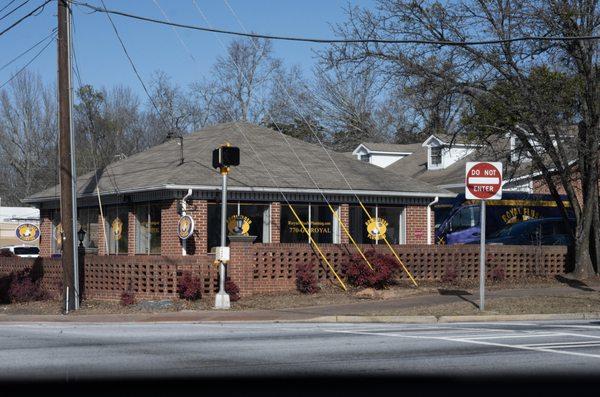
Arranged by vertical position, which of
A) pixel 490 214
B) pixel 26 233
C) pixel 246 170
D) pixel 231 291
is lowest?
pixel 231 291

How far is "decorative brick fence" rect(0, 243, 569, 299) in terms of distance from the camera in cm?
2336

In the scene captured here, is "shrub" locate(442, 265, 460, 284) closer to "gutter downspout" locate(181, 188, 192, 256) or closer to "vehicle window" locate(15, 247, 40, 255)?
"gutter downspout" locate(181, 188, 192, 256)

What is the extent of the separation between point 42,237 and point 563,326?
22965 millimetres

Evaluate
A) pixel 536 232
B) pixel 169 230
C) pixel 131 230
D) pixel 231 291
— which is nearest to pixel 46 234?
pixel 131 230

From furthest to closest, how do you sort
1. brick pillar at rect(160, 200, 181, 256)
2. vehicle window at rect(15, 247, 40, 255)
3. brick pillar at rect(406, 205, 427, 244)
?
1. vehicle window at rect(15, 247, 40, 255)
2. brick pillar at rect(406, 205, 427, 244)
3. brick pillar at rect(160, 200, 181, 256)

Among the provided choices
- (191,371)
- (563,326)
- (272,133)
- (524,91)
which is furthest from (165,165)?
(191,371)

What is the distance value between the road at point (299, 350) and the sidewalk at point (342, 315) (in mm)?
928

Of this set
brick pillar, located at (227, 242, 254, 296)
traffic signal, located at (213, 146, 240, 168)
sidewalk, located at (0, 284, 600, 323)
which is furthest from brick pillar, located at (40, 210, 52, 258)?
traffic signal, located at (213, 146, 240, 168)

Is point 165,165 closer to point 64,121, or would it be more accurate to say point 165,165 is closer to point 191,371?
point 64,121

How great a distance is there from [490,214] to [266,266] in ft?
50.0

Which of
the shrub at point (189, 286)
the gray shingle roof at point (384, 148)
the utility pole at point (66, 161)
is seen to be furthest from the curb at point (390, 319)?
the gray shingle roof at point (384, 148)

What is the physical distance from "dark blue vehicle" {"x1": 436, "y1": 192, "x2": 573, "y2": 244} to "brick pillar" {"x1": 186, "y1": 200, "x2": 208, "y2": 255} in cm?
1224

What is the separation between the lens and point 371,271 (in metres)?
23.9

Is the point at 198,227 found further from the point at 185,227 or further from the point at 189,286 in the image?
the point at 189,286
